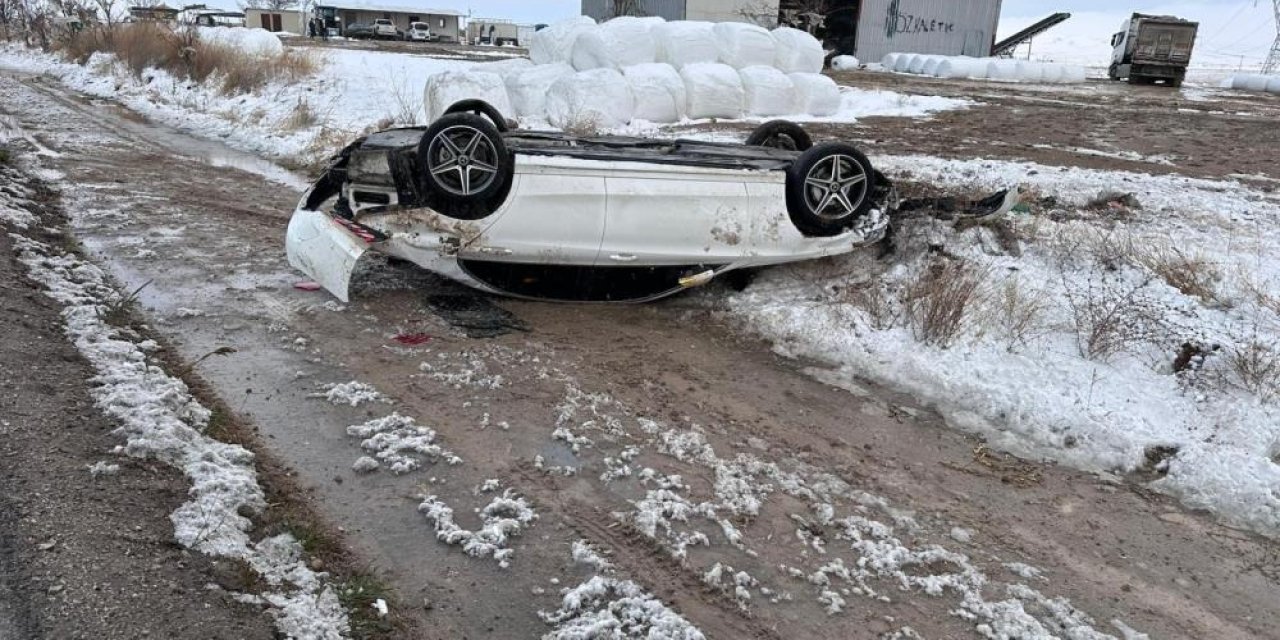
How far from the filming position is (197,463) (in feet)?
10.7

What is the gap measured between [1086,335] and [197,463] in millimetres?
4774

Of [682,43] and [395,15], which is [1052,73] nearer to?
[682,43]

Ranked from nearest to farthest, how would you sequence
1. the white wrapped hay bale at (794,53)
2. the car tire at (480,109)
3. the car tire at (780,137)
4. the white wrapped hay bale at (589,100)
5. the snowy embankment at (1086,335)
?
the snowy embankment at (1086,335)
the car tire at (480,109)
the car tire at (780,137)
the white wrapped hay bale at (589,100)
the white wrapped hay bale at (794,53)

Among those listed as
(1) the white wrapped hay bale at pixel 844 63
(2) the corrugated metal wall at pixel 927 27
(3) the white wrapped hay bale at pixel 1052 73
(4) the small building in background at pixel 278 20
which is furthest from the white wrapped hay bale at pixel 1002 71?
(4) the small building in background at pixel 278 20

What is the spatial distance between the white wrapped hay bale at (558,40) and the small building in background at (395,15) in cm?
5091

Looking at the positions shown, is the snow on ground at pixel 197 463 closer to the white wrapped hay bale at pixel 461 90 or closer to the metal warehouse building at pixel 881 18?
the white wrapped hay bale at pixel 461 90

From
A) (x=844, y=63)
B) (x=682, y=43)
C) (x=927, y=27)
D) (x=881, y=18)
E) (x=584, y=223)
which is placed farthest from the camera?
(x=927, y=27)

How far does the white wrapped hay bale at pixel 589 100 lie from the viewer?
12.6 metres

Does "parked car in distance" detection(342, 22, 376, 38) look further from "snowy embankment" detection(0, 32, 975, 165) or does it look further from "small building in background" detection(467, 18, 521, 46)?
"snowy embankment" detection(0, 32, 975, 165)

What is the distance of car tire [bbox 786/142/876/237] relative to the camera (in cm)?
539

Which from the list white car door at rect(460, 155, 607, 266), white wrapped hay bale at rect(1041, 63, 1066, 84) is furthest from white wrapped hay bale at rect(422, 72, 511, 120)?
white wrapped hay bale at rect(1041, 63, 1066, 84)

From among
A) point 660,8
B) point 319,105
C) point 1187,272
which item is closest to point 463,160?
point 1187,272

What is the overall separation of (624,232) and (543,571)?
110 inches

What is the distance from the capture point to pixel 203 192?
855cm
